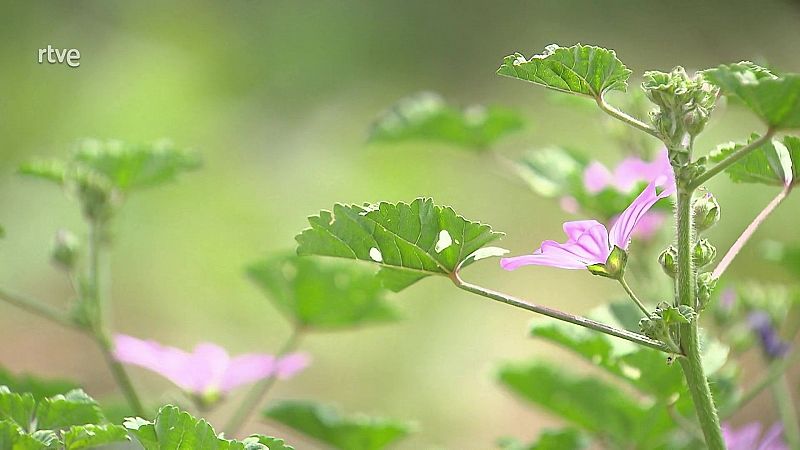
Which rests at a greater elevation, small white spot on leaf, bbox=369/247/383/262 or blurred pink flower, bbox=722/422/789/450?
blurred pink flower, bbox=722/422/789/450

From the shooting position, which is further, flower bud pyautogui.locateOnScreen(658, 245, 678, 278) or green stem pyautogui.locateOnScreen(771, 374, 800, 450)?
green stem pyautogui.locateOnScreen(771, 374, 800, 450)

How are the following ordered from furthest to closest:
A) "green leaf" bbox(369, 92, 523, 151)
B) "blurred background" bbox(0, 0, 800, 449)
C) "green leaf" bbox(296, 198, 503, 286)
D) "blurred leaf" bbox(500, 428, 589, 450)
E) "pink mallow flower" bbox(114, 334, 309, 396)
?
"blurred background" bbox(0, 0, 800, 449), "green leaf" bbox(369, 92, 523, 151), "pink mallow flower" bbox(114, 334, 309, 396), "blurred leaf" bbox(500, 428, 589, 450), "green leaf" bbox(296, 198, 503, 286)

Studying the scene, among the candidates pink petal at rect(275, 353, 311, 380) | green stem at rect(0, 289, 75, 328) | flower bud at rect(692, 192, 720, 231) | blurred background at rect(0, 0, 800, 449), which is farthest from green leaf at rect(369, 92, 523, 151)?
blurred background at rect(0, 0, 800, 449)

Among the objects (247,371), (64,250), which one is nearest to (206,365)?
(247,371)

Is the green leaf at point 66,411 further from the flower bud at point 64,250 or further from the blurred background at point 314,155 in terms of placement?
the blurred background at point 314,155

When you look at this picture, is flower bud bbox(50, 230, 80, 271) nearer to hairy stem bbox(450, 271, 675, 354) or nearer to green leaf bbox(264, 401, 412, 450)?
green leaf bbox(264, 401, 412, 450)

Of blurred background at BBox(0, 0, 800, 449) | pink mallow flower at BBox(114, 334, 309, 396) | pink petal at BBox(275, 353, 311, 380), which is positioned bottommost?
pink mallow flower at BBox(114, 334, 309, 396)

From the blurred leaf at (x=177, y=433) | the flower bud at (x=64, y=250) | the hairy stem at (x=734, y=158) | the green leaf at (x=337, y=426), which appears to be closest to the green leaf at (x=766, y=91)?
the hairy stem at (x=734, y=158)
